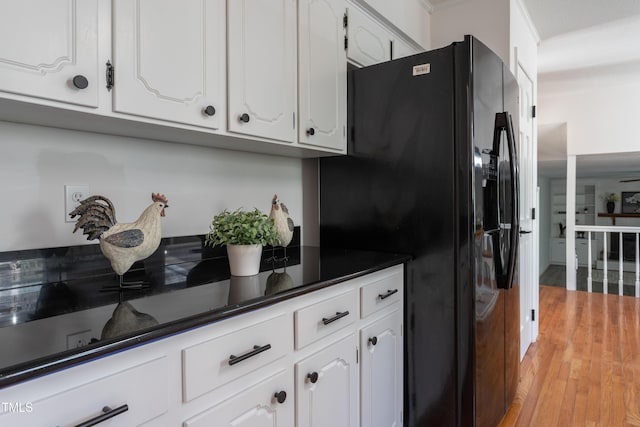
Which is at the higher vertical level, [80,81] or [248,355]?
[80,81]

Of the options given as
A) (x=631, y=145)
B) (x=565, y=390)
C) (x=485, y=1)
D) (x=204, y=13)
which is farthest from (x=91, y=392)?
(x=631, y=145)

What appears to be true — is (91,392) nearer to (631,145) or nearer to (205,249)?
(205,249)

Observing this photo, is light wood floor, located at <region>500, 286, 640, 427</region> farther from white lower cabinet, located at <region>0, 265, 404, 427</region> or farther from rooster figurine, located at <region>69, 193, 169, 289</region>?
rooster figurine, located at <region>69, 193, 169, 289</region>

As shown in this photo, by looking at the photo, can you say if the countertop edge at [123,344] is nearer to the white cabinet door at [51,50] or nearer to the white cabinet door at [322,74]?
the white cabinet door at [51,50]

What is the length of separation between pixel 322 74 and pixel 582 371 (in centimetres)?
254

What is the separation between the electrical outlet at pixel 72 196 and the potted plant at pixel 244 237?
1.42 feet

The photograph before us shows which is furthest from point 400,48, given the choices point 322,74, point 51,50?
point 51,50

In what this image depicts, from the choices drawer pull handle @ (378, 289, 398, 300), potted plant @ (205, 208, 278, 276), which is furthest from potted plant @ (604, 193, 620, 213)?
potted plant @ (205, 208, 278, 276)

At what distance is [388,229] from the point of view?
1776 mm

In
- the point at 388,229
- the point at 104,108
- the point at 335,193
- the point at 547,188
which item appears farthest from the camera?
the point at 547,188

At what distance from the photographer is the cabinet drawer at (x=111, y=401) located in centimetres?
60

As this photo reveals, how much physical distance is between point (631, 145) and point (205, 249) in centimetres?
510

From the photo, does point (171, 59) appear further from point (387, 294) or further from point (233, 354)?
point (387, 294)

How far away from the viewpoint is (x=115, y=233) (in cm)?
108
